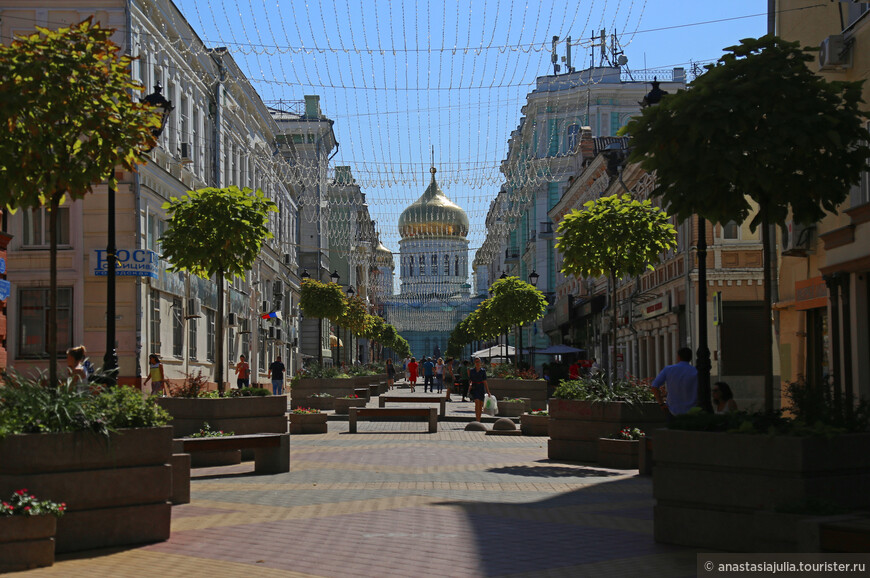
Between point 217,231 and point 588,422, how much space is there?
705 cm

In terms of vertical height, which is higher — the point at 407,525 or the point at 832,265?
the point at 832,265

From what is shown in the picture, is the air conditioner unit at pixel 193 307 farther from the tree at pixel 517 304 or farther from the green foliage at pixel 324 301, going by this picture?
the tree at pixel 517 304

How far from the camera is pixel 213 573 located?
7.95m

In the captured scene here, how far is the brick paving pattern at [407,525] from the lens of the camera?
26.9 ft

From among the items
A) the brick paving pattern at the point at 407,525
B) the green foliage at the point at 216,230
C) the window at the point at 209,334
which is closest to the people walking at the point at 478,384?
the green foliage at the point at 216,230

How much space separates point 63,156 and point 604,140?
51.2 metres

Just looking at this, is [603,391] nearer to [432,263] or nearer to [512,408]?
[512,408]

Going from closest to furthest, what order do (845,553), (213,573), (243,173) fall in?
(845,553) < (213,573) < (243,173)

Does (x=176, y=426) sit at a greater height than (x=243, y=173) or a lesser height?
lesser

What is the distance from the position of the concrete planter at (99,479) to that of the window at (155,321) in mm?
22462

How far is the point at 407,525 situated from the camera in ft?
33.5

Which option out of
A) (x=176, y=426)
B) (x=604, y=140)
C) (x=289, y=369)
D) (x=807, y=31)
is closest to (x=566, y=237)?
(x=807, y=31)

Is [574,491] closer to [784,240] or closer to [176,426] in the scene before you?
[176,426]

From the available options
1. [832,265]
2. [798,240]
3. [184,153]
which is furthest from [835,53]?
[184,153]
